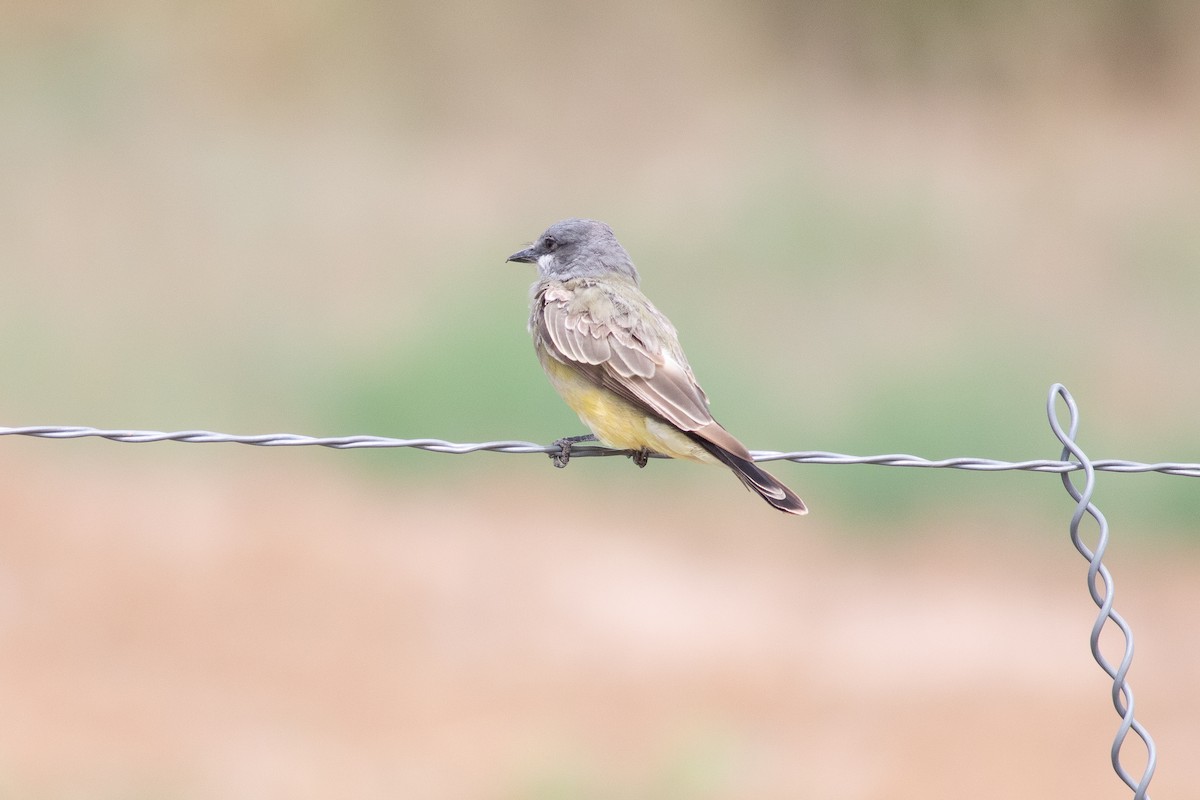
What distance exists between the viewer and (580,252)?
6.05 metres

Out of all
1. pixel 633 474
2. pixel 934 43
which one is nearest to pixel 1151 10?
pixel 934 43

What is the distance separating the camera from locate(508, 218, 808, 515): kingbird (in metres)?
4.60

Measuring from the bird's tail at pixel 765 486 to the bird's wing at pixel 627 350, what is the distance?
5cm

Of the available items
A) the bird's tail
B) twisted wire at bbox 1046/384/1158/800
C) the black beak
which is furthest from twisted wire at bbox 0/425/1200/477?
the black beak

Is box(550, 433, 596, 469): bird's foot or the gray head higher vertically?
the gray head

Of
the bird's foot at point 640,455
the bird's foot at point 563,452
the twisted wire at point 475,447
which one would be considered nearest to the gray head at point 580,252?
the bird's foot at point 640,455

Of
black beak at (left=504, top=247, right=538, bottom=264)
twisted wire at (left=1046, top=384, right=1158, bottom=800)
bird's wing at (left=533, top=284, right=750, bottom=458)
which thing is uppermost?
black beak at (left=504, top=247, right=538, bottom=264)

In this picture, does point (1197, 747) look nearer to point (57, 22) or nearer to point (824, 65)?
point (824, 65)

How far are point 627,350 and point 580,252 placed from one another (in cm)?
110

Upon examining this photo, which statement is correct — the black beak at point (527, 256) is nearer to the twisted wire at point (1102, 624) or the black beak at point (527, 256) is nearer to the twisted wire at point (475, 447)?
the twisted wire at point (475, 447)

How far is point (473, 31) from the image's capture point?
53.1ft

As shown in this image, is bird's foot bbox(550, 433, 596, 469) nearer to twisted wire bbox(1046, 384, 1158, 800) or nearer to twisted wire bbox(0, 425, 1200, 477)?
twisted wire bbox(0, 425, 1200, 477)

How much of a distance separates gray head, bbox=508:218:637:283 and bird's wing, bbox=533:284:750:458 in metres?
0.35

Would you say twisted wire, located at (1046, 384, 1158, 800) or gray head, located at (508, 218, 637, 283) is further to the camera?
gray head, located at (508, 218, 637, 283)
